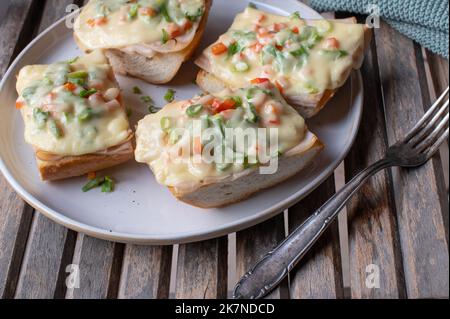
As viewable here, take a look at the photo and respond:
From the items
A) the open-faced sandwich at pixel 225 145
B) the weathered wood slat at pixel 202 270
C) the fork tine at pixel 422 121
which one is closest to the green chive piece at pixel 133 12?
the open-faced sandwich at pixel 225 145

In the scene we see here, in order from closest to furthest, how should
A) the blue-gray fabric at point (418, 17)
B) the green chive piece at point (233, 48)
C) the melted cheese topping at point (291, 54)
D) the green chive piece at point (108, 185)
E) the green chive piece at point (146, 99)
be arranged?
the green chive piece at point (108, 185), the melted cheese topping at point (291, 54), the green chive piece at point (233, 48), the green chive piece at point (146, 99), the blue-gray fabric at point (418, 17)

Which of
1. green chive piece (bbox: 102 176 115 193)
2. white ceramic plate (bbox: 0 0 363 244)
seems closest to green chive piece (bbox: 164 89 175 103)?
white ceramic plate (bbox: 0 0 363 244)

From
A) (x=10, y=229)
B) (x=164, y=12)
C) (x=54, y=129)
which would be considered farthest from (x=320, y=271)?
(x=164, y=12)

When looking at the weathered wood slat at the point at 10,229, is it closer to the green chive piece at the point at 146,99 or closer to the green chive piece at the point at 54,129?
the green chive piece at the point at 54,129

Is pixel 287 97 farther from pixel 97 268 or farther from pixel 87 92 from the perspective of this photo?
pixel 97 268

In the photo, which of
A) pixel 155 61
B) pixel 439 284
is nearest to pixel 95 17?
pixel 155 61

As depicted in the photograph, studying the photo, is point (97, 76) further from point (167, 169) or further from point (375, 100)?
point (375, 100)
